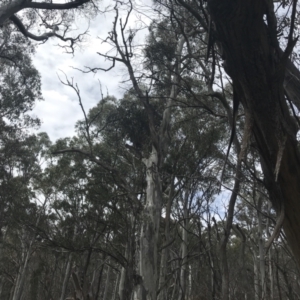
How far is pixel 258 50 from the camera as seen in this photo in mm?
1604

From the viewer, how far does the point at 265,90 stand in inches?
63.4

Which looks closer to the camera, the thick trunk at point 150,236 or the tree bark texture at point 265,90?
the tree bark texture at point 265,90

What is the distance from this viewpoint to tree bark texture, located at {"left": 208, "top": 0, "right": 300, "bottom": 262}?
158 cm

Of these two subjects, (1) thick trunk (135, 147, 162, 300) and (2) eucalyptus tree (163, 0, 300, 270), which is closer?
(2) eucalyptus tree (163, 0, 300, 270)

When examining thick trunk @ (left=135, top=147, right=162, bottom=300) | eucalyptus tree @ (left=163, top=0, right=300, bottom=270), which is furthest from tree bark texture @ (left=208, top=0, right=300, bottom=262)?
thick trunk @ (left=135, top=147, right=162, bottom=300)

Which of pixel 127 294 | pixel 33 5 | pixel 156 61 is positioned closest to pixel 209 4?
pixel 156 61

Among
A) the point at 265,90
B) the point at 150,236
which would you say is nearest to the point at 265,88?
the point at 265,90

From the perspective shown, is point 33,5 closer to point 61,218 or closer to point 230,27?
point 230,27

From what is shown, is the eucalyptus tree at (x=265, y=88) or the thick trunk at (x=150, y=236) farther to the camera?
the thick trunk at (x=150, y=236)

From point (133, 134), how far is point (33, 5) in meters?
3.96

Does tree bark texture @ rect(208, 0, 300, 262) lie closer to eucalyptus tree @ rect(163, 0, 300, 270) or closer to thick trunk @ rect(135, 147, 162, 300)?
eucalyptus tree @ rect(163, 0, 300, 270)

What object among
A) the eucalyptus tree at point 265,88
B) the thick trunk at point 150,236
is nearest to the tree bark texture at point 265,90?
the eucalyptus tree at point 265,88

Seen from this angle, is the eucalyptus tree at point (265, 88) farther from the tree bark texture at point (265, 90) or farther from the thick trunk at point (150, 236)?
the thick trunk at point (150, 236)

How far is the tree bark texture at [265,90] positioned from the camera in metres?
1.58
